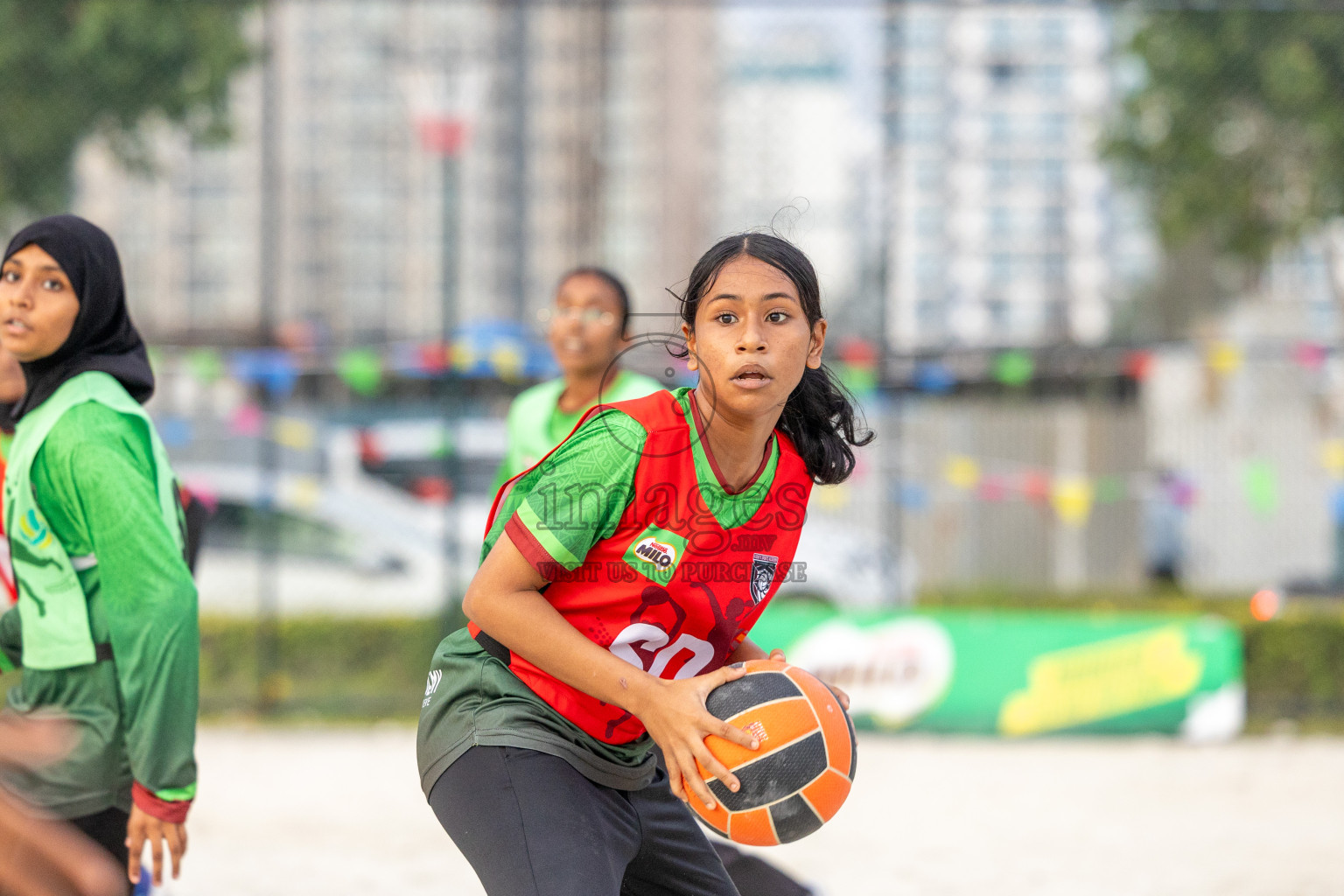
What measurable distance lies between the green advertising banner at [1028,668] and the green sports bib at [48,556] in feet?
18.1

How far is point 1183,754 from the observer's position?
25.4 feet

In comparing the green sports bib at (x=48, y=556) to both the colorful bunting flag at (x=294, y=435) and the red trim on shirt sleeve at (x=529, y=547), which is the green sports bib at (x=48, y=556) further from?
the colorful bunting flag at (x=294, y=435)

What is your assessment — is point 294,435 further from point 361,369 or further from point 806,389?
point 806,389

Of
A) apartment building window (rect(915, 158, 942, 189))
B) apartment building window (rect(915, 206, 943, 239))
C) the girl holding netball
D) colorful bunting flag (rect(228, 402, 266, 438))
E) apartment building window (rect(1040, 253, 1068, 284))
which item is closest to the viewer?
the girl holding netball

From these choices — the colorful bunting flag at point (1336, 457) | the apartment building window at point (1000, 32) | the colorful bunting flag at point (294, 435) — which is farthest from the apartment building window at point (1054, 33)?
the colorful bunting flag at point (294, 435)

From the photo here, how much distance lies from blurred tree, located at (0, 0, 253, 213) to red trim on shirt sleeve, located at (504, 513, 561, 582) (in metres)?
8.59

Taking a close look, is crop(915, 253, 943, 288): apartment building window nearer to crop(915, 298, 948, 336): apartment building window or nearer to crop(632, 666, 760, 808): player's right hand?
crop(915, 298, 948, 336): apartment building window

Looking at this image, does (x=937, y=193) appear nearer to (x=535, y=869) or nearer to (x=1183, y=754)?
(x=1183, y=754)

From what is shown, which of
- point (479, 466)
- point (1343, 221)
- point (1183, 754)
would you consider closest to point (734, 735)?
point (1183, 754)

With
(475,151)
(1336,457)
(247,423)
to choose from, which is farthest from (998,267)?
(247,423)

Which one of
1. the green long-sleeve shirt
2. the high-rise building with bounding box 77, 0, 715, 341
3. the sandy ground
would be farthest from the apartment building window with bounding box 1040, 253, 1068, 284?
the green long-sleeve shirt

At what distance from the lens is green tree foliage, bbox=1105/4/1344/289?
33.3 ft

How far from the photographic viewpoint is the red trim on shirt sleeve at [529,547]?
7.25ft

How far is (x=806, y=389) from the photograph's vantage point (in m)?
2.61
